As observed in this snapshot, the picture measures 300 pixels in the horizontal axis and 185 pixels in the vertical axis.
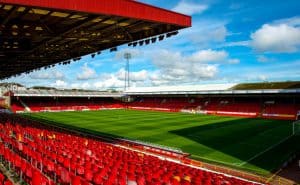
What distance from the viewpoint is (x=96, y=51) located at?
81.9 ft

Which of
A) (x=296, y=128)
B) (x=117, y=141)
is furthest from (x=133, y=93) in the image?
(x=117, y=141)

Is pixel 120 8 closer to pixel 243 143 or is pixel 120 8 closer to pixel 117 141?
pixel 117 141

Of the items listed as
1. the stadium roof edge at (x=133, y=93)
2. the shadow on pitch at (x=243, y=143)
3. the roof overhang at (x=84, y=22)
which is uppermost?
the roof overhang at (x=84, y=22)

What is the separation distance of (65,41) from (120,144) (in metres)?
9.47

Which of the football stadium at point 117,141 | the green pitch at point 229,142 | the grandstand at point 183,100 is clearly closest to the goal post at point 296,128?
the football stadium at point 117,141

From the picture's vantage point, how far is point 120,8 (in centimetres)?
1412

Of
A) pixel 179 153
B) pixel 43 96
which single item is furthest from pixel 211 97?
pixel 179 153

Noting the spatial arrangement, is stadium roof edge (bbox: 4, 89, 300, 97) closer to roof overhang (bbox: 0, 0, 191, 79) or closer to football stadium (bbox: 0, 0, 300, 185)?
football stadium (bbox: 0, 0, 300, 185)

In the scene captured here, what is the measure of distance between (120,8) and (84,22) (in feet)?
7.91

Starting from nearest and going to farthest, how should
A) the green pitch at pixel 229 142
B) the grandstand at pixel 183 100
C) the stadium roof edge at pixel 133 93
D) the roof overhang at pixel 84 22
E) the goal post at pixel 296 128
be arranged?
the roof overhang at pixel 84 22
the green pitch at pixel 229 142
the goal post at pixel 296 128
the stadium roof edge at pixel 133 93
the grandstand at pixel 183 100

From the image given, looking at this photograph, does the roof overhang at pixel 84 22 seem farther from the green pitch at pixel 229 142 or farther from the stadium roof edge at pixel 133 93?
the stadium roof edge at pixel 133 93

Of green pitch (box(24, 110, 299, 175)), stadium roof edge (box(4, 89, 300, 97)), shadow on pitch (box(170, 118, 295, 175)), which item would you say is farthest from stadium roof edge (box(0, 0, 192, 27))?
stadium roof edge (box(4, 89, 300, 97))

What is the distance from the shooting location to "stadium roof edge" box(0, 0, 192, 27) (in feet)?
39.8

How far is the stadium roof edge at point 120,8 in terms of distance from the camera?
1214 centimetres
